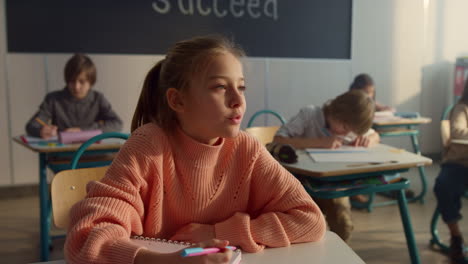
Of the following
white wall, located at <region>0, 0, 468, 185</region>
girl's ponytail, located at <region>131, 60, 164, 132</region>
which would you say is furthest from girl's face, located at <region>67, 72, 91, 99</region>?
girl's ponytail, located at <region>131, 60, 164, 132</region>

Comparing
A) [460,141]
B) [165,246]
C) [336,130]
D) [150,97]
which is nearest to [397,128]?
[460,141]

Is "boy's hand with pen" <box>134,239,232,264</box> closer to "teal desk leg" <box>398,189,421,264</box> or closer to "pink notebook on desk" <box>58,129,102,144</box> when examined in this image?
"teal desk leg" <box>398,189,421,264</box>

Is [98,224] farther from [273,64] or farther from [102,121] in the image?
[273,64]

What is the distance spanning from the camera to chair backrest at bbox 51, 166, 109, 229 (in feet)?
3.65

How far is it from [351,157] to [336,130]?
1.01ft

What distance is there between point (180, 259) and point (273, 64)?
3717 mm

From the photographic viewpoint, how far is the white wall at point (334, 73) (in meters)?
3.48

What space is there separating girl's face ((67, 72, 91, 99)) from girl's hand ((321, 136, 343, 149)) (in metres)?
1.65

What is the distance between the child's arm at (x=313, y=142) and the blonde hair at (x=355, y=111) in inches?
4.0

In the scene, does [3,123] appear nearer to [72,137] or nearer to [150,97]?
[72,137]

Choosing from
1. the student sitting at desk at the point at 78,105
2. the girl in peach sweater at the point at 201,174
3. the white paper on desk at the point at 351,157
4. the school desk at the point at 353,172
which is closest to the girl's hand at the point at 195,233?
the girl in peach sweater at the point at 201,174

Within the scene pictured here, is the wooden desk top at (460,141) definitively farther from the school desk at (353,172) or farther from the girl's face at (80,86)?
the girl's face at (80,86)

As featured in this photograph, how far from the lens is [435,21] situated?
4867 millimetres

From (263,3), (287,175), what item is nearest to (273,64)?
(263,3)
